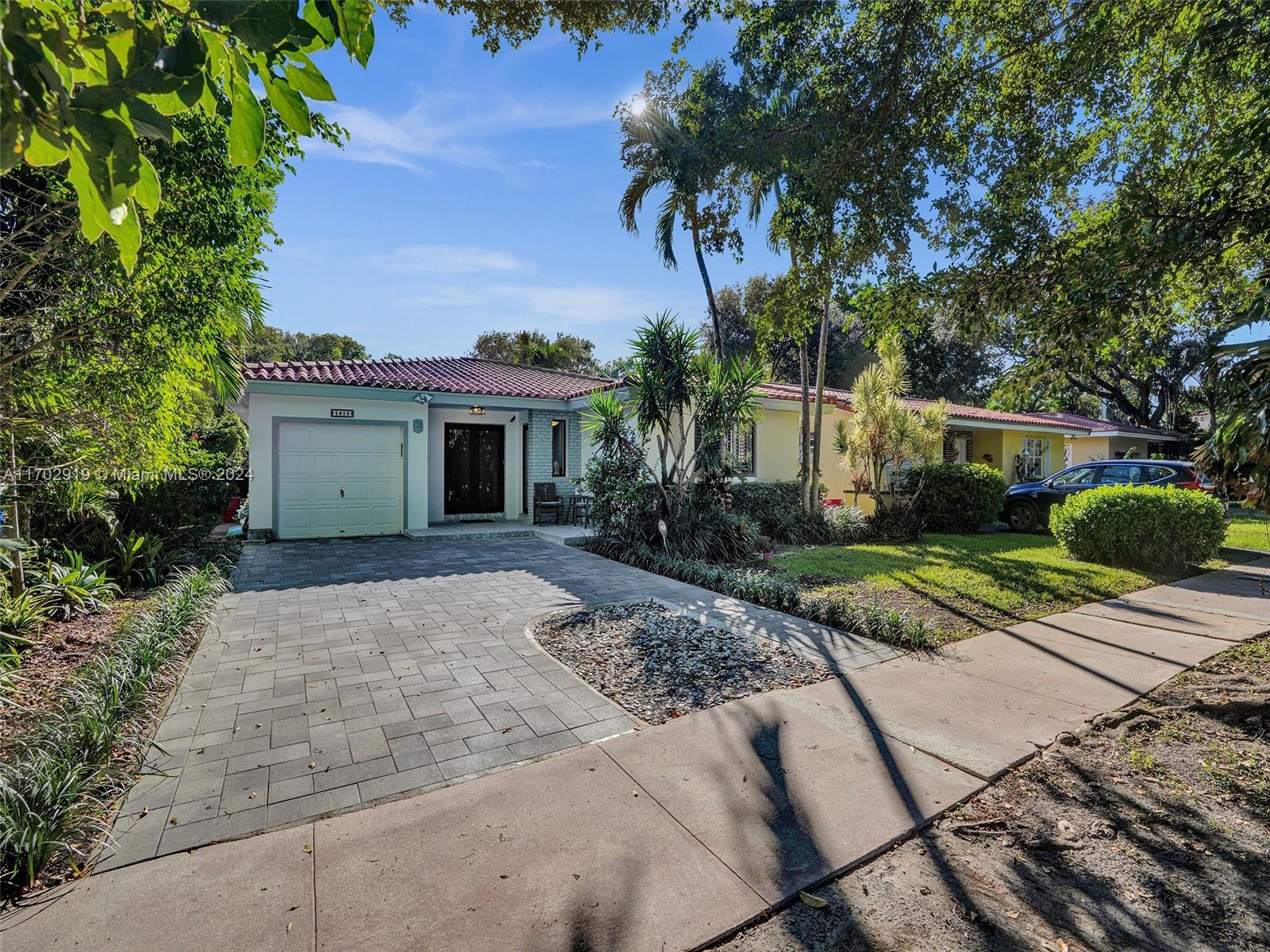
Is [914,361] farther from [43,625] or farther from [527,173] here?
[43,625]

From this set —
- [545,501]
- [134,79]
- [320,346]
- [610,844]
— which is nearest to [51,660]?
[610,844]

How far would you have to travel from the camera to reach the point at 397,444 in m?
12.4

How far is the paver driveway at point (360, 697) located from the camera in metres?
2.89

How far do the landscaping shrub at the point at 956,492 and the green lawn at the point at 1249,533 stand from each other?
4039 mm

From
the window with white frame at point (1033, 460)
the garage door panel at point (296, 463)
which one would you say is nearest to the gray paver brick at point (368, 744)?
the garage door panel at point (296, 463)

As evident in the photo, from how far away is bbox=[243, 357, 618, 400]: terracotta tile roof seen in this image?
11578 millimetres

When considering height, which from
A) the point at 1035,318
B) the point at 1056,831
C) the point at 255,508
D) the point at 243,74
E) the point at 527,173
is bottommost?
the point at 1056,831

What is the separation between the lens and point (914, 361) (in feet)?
93.5

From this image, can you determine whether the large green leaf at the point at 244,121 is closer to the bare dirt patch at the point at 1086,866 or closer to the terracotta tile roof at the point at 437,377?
the bare dirt patch at the point at 1086,866

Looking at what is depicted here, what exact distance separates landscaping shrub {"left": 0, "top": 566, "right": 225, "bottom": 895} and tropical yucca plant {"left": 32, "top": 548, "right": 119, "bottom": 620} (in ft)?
5.14

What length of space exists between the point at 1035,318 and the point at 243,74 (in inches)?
221

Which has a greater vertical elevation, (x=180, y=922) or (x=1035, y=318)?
(x=1035, y=318)

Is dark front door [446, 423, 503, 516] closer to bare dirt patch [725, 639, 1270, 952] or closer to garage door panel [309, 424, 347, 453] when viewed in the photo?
garage door panel [309, 424, 347, 453]

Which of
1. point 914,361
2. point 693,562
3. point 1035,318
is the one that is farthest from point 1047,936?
point 914,361
